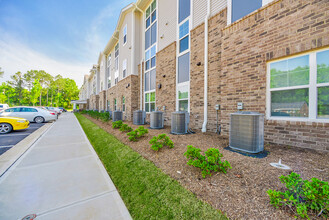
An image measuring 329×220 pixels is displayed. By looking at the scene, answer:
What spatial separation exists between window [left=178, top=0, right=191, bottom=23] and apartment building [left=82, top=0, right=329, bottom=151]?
52 mm

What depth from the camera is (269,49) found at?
3.65m

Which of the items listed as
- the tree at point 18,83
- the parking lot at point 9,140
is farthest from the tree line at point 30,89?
the parking lot at point 9,140

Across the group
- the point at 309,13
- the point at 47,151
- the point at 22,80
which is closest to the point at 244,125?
the point at 309,13

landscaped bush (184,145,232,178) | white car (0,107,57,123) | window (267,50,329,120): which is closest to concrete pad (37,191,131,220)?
landscaped bush (184,145,232,178)

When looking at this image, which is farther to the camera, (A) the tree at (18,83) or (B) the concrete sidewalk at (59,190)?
(A) the tree at (18,83)

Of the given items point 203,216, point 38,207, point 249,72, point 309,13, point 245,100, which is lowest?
point 38,207

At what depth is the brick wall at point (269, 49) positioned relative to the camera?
299 cm

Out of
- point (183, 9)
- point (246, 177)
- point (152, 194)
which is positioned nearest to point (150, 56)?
point (183, 9)

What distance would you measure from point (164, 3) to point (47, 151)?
997cm

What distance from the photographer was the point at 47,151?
14.7 feet

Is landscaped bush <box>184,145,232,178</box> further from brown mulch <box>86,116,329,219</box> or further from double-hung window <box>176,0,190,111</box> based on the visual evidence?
double-hung window <box>176,0,190,111</box>

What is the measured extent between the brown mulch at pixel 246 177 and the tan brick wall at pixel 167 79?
450 centimetres

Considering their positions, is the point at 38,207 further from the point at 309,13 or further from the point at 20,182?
the point at 309,13

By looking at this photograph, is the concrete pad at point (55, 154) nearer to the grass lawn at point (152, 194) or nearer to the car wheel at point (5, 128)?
the grass lawn at point (152, 194)
